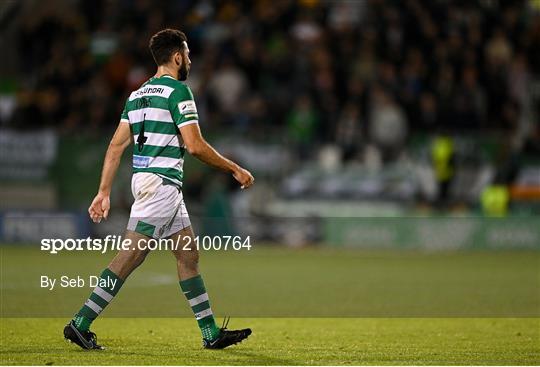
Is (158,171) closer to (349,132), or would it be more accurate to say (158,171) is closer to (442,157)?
(442,157)

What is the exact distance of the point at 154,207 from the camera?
8594 millimetres

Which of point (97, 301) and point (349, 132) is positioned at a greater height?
point (349, 132)

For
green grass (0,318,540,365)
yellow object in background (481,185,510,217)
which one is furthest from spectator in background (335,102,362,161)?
green grass (0,318,540,365)

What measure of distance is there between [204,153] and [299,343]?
1.96 meters

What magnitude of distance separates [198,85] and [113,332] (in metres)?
14.4

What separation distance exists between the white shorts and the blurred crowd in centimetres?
1437

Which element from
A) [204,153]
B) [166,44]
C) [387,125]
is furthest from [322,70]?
[204,153]

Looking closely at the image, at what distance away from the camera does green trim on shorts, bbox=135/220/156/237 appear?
337 inches

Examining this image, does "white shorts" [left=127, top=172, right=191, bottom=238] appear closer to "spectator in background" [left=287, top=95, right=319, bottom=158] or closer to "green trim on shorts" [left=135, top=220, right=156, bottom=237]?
"green trim on shorts" [left=135, top=220, right=156, bottom=237]

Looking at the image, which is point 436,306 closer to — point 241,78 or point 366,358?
point 366,358

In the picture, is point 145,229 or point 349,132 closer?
point 145,229

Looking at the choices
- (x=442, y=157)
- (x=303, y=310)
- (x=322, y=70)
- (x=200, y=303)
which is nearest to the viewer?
(x=200, y=303)

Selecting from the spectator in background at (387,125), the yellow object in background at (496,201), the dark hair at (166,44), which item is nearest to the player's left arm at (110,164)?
the dark hair at (166,44)

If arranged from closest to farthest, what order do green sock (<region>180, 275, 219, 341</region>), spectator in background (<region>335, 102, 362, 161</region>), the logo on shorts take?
the logo on shorts
green sock (<region>180, 275, 219, 341</region>)
spectator in background (<region>335, 102, 362, 161</region>)
